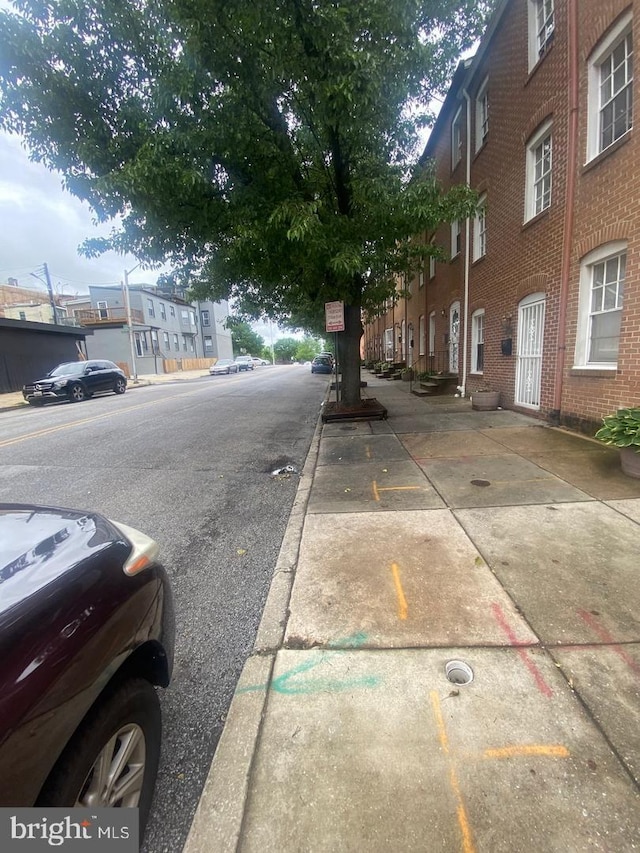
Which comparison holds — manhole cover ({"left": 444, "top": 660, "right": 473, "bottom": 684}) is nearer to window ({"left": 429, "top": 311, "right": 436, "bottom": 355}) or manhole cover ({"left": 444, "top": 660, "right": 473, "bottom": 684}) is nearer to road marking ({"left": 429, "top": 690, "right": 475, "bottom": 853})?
road marking ({"left": 429, "top": 690, "right": 475, "bottom": 853})

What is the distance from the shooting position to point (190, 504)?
4.77m

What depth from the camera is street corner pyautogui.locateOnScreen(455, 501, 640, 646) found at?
7.90 ft

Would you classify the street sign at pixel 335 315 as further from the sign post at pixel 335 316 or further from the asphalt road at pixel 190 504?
the asphalt road at pixel 190 504

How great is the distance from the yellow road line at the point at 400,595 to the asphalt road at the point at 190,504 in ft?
3.08

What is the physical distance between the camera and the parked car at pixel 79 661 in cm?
103

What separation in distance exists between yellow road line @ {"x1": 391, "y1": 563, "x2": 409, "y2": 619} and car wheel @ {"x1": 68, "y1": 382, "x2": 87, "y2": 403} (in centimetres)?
1791

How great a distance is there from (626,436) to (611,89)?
5.50 meters

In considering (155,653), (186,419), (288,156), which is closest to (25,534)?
(155,653)

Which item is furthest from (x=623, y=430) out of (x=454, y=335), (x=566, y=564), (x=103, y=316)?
(x=103, y=316)

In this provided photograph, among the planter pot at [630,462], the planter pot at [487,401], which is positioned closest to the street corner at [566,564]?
the planter pot at [630,462]

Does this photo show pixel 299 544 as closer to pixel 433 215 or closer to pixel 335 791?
pixel 335 791

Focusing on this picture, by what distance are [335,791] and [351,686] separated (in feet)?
1.64

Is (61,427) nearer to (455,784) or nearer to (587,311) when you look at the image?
(455,784)

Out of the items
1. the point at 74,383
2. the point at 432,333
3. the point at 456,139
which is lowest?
the point at 74,383
